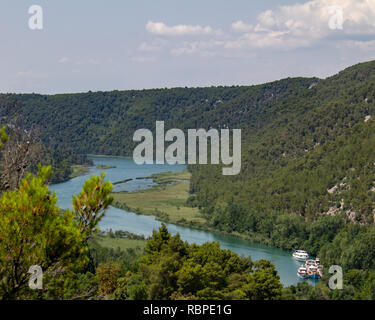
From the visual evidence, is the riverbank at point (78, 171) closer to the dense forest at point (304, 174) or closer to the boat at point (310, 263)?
the dense forest at point (304, 174)

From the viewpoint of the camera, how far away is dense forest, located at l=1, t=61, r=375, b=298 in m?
41.9

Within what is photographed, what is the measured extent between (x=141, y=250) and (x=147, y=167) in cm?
6823

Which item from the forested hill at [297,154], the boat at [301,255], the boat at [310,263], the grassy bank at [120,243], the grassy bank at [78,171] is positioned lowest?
the boat at [301,255]

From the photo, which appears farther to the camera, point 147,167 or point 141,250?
point 147,167

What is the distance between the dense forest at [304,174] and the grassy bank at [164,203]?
1.76 meters

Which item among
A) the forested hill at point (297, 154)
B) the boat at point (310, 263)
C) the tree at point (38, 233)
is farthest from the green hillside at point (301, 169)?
the tree at point (38, 233)

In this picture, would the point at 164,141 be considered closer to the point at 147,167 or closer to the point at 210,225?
the point at 147,167

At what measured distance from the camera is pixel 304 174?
60.0 m

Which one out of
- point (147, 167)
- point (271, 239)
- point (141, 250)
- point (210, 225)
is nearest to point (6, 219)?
point (141, 250)

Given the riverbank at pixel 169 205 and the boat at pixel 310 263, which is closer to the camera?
the boat at pixel 310 263

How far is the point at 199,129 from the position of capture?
126688 mm

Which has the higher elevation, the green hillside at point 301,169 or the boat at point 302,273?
the green hillside at point 301,169

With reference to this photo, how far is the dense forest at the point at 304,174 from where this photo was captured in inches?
1651
